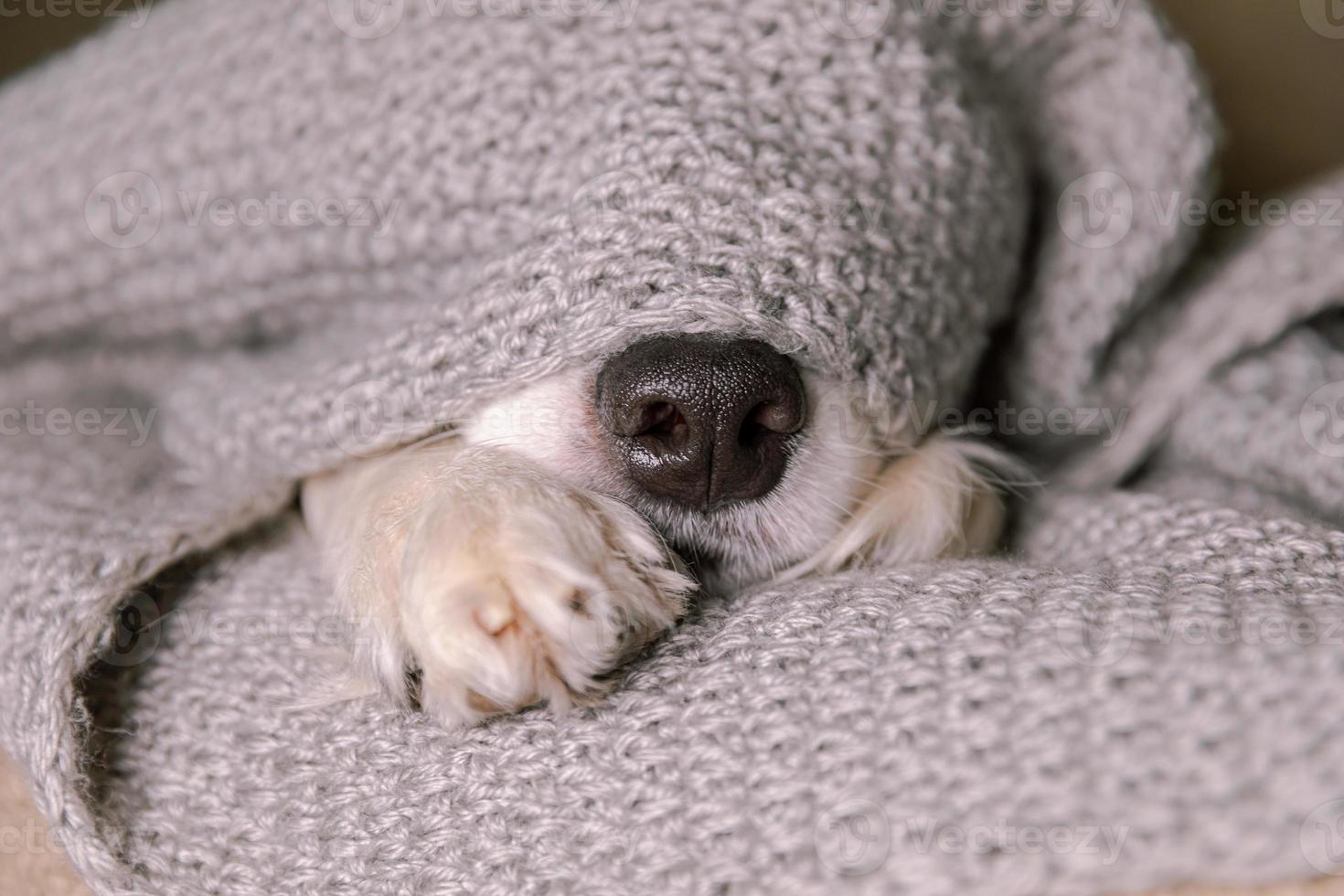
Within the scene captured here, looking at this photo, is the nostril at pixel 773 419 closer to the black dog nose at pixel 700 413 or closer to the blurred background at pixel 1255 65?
the black dog nose at pixel 700 413

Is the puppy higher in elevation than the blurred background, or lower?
lower

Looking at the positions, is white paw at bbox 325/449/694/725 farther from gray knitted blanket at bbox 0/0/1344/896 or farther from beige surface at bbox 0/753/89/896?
beige surface at bbox 0/753/89/896

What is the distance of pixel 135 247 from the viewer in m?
1.18

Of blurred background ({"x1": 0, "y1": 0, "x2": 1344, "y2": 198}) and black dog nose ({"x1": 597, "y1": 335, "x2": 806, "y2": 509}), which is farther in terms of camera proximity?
blurred background ({"x1": 0, "y1": 0, "x2": 1344, "y2": 198})

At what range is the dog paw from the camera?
69 cm

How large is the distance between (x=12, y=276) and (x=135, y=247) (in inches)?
7.8

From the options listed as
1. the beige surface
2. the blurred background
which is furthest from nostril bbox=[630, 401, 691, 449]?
the blurred background

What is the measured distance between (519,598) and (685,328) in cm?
26

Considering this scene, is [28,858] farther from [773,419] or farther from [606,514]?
[773,419]

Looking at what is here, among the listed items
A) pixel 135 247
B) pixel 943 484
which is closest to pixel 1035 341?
pixel 943 484

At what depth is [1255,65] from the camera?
197 cm

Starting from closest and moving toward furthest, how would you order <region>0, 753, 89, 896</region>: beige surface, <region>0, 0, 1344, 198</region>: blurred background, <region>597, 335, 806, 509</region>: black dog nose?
<region>597, 335, 806, 509</region>: black dog nose < <region>0, 753, 89, 896</region>: beige surface < <region>0, 0, 1344, 198</region>: blurred background

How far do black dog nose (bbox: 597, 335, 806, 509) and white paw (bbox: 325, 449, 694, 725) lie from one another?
6 centimetres

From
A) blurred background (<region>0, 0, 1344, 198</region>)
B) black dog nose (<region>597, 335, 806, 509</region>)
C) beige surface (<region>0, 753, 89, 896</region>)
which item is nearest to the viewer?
black dog nose (<region>597, 335, 806, 509</region>)
